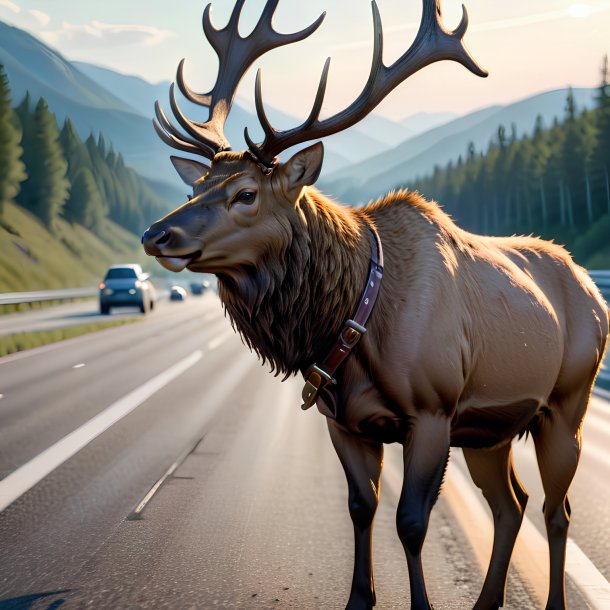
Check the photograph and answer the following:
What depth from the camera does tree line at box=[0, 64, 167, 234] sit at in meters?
95.7

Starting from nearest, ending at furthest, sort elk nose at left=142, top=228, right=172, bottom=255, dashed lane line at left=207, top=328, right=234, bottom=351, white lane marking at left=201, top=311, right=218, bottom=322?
elk nose at left=142, top=228, right=172, bottom=255 < dashed lane line at left=207, top=328, right=234, bottom=351 < white lane marking at left=201, top=311, right=218, bottom=322

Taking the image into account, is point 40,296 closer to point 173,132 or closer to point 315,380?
point 173,132

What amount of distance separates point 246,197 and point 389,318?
85 centimetres

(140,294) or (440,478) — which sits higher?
(440,478)

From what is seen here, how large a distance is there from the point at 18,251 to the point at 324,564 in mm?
96743

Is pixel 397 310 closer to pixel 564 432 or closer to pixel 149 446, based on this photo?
pixel 564 432

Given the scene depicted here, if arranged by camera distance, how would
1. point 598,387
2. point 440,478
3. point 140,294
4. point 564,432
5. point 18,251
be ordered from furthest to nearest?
point 18,251, point 140,294, point 598,387, point 564,432, point 440,478

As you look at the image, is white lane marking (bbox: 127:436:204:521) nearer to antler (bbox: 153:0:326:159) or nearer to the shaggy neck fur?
the shaggy neck fur

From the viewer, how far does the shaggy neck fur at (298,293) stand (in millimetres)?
4422

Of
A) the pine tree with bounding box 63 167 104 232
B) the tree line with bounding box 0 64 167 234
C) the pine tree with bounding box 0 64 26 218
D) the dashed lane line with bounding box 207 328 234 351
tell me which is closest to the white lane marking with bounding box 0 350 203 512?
the dashed lane line with bounding box 207 328 234 351

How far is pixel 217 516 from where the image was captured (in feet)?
22.9

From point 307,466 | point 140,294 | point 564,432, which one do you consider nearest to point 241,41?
point 564,432

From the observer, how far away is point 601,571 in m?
5.63

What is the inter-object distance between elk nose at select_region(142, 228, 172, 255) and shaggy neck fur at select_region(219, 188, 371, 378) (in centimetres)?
40
